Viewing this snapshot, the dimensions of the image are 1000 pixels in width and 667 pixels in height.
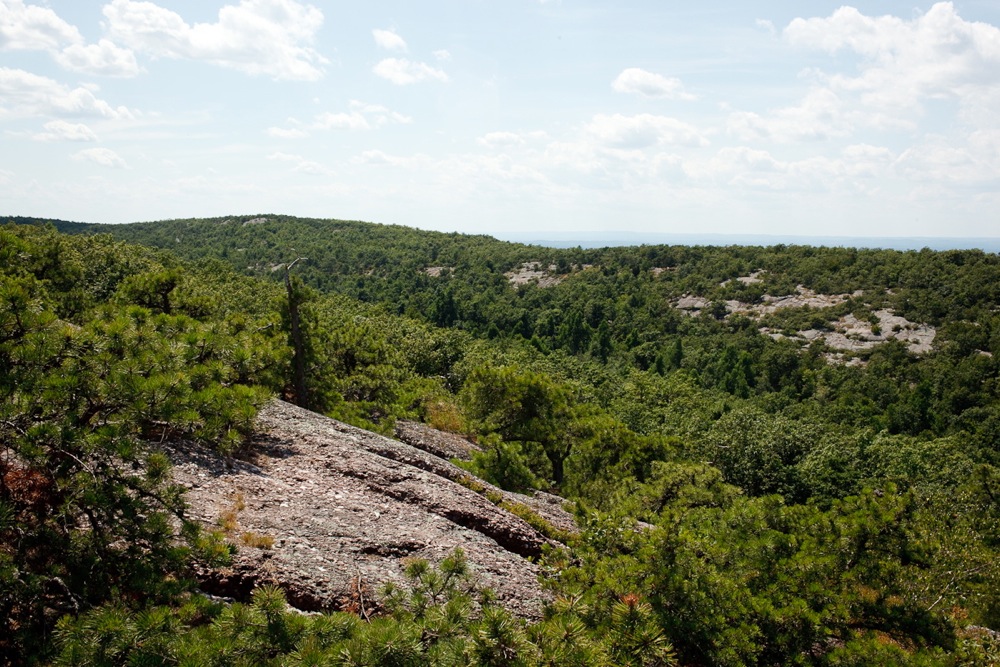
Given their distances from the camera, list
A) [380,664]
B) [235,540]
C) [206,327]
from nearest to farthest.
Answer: [380,664]
[235,540]
[206,327]

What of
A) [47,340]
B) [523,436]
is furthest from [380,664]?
[523,436]

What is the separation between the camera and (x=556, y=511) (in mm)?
17438

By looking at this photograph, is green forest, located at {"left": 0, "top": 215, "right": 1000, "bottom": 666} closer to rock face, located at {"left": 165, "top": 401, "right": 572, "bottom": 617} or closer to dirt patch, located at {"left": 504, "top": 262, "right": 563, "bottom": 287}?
rock face, located at {"left": 165, "top": 401, "right": 572, "bottom": 617}

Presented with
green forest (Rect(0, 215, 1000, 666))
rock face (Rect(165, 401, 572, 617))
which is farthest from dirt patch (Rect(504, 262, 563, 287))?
rock face (Rect(165, 401, 572, 617))

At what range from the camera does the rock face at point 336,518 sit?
8.60 meters

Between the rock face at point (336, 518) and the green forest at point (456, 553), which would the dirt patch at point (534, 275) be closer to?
the green forest at point (456, 553)

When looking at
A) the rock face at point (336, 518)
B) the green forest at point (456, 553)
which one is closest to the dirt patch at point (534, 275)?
the green forest at point (456, 553)

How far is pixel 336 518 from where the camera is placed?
10.4 metres

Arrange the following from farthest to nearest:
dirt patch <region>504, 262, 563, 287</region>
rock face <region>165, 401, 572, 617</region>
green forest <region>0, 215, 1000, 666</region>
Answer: dirt patch <region>504, 262, 563, 287</region>
rock face <region>165, 401, 572, 617</region>
green forest <region>0, 215, 1000, 666</region>

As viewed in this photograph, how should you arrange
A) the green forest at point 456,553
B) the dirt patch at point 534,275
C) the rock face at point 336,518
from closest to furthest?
the green forest at point 456,553, the rock face at point 336,518, the dirt patch at point 534,275

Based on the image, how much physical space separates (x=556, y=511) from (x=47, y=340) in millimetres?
13838

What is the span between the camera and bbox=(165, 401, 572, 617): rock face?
8.60 m

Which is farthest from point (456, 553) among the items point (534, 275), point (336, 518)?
point (534, 275)

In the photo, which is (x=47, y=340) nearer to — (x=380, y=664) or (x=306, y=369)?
(x=380, y=664)
